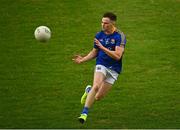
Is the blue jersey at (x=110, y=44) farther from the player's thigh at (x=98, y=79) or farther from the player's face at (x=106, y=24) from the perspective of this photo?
the player's thigh at (x=98, y=79)

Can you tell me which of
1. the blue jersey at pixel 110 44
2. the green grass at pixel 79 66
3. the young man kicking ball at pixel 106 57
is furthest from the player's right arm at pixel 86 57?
the green grass at pixel 79 66

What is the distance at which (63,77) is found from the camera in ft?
67.1

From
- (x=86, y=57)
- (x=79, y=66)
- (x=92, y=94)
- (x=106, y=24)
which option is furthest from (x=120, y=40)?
(x=79, y=66)

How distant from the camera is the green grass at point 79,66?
1688 cm

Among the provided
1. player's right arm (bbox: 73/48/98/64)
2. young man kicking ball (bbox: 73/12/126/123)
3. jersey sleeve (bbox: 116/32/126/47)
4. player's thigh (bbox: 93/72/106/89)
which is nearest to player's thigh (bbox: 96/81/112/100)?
young man kicking ball (bbox: 73/12/126/123)

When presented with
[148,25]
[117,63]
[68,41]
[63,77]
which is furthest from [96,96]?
[148,25]

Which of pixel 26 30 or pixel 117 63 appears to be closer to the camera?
pixel 117 63

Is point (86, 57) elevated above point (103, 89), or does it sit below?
above

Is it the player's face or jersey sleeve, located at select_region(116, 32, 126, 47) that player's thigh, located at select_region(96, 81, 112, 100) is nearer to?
jersey sleeve, located at select_region(116, 32, 126, 47)

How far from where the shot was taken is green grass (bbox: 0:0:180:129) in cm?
1688

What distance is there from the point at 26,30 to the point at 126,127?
9360 millimetres

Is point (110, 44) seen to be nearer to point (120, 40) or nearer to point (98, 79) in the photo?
point (120, 40)

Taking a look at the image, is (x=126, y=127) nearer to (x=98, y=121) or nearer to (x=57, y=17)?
(x=98, y=121)

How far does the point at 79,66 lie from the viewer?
2150 cm
